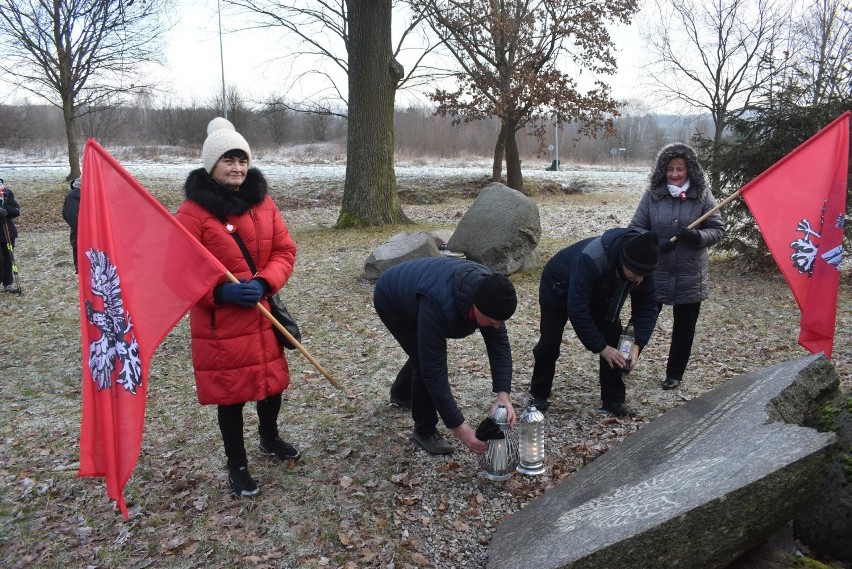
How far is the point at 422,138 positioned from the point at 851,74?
39.6m

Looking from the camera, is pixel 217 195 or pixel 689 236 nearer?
pixel 217 195

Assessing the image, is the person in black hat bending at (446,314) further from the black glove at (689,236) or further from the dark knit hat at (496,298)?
the black glove at (689,236)

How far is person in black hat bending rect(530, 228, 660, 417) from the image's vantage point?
423 centimetres

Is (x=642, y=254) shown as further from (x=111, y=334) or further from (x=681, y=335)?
(x=111, y=334)

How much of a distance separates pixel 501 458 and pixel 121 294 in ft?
8.23

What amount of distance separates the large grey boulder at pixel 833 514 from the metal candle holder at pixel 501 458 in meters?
1.63

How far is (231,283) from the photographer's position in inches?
141

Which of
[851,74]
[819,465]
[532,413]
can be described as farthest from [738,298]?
[819,465]

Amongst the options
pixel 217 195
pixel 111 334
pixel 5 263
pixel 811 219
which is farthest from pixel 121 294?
pixel 5 263

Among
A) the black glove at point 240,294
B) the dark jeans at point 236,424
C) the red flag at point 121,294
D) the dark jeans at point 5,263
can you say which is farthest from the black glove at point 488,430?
the dark jeans at point 5,263

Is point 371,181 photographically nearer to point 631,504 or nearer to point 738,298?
point 738,298

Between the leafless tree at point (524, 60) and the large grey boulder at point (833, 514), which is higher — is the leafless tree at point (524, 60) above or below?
above

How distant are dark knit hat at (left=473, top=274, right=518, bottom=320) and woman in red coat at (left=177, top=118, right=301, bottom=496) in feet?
4.15

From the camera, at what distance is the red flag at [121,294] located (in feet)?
10.8
